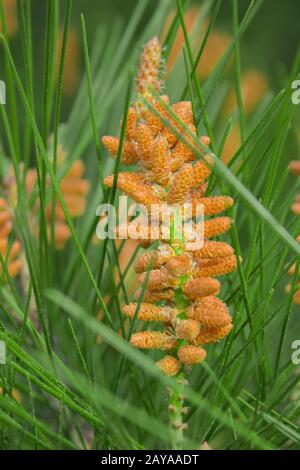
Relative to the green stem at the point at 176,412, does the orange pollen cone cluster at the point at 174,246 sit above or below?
above

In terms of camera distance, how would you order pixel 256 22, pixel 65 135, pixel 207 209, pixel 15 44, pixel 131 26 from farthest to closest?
pixel 256 22
pixel 15 44
pixel 65 135
pixel 131 26
pixel 207 209

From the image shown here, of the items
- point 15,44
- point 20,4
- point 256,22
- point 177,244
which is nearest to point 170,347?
point 177,244

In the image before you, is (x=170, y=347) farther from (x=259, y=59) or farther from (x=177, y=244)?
(x=259, y=59)

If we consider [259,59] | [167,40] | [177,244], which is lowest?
[177,244]

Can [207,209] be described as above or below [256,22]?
below

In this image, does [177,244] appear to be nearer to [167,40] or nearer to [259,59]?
[167,40]

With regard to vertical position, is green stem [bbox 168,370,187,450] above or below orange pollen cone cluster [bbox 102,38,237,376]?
below

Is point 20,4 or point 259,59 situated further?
point 259,59

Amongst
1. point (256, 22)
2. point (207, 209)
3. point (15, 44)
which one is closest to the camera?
point (207, 209)
